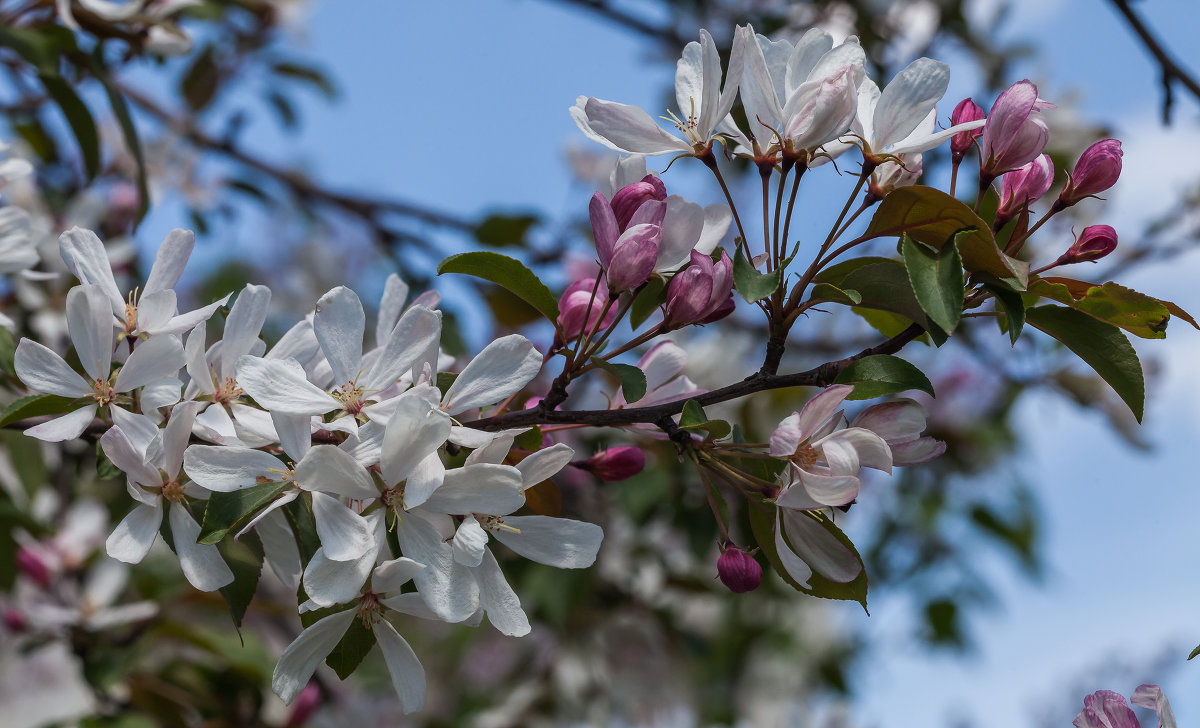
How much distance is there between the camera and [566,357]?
29.0 inches

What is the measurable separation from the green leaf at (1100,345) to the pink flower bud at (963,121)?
5.3 inches

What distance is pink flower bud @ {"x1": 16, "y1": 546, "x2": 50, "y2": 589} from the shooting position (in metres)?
1.55

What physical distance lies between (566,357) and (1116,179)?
0.41 meters

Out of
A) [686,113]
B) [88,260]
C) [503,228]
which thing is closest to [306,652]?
[88,260]

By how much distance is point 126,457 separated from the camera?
0.68m

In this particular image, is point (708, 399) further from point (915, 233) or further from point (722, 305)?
point (915, 233)

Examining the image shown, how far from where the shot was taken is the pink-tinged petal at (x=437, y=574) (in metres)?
0.64

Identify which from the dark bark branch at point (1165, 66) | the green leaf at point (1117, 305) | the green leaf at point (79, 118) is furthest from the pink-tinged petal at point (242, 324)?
the dark bark branch at point (1165, 66)

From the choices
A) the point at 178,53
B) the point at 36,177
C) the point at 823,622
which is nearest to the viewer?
the point at 178,53

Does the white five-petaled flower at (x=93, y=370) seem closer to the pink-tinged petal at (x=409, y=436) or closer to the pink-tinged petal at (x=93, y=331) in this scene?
the pink-tinged petal at (x=93, y=331)

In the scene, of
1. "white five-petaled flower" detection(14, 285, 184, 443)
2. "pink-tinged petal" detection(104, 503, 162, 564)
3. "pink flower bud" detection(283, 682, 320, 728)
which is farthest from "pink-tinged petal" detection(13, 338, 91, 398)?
"pink flower bud" detection(283, 682, 320, 728)

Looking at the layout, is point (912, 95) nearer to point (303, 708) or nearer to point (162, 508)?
point (162, 508)

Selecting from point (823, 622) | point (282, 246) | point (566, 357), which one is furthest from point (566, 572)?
point (282, 246)

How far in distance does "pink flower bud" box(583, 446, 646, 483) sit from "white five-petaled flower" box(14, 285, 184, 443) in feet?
1.07
